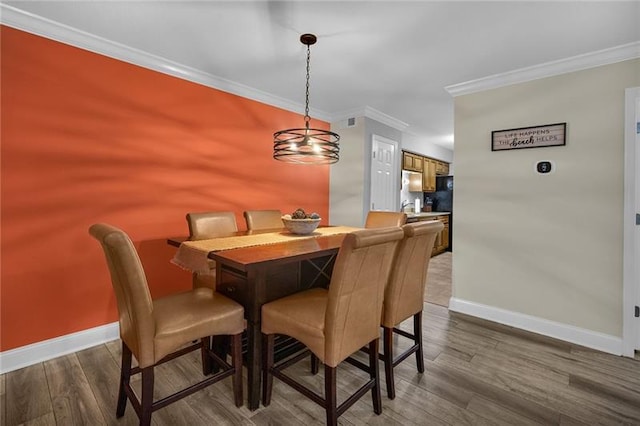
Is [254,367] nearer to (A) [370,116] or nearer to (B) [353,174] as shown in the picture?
(B) [353,174]

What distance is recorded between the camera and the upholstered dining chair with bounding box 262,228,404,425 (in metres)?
1.42

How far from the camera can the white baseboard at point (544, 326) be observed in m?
2.43

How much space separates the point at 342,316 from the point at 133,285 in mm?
986

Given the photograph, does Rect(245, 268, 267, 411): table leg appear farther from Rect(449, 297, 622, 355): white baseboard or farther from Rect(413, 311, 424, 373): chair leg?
Rect(449, 297, 622, 355): white baseboard

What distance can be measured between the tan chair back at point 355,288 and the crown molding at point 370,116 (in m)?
2.98

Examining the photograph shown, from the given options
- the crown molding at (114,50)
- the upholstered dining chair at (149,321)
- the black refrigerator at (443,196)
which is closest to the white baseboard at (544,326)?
the upholstered dining chair at (149,321)

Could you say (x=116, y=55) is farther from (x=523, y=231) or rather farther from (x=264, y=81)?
(x=523, y=231)

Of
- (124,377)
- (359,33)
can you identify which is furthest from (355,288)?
(359,33)

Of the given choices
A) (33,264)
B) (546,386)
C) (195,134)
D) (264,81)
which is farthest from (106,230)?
(546,386)

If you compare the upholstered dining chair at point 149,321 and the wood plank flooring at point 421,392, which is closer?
the upholstered dining chair at point 149,321

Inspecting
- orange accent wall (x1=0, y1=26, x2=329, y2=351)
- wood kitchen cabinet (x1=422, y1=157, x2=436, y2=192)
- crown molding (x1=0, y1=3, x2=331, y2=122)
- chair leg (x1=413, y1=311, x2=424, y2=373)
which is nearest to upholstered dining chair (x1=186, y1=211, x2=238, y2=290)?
orange accent wall (x1=0, y1=26, x2=329, y2=351)

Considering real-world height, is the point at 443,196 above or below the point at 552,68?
below

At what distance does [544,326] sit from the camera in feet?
8.89

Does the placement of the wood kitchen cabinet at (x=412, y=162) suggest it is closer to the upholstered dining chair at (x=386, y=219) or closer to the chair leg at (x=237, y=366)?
the upholstered dining chair at (x=386, y=219)
